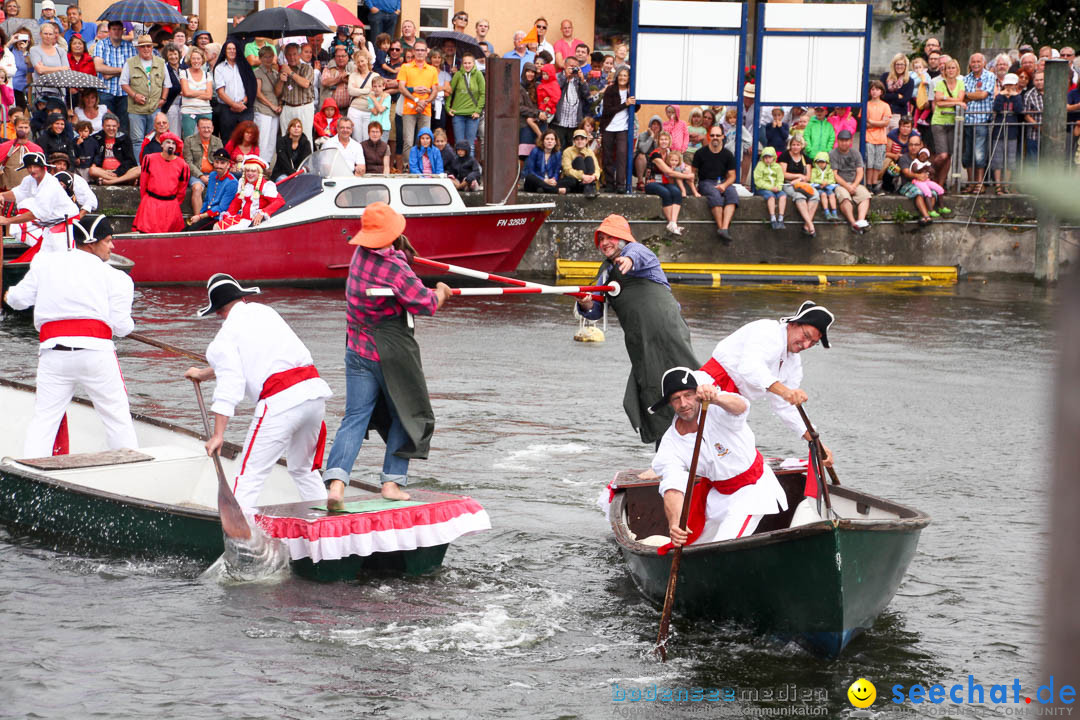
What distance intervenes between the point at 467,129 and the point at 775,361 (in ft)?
51.5

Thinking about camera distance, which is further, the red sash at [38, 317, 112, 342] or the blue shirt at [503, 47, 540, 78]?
the blue shirt at [503, 47, 540, 78]

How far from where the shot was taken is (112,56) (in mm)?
20484

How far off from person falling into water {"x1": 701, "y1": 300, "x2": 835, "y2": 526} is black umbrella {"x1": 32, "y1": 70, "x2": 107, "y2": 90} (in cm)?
1421

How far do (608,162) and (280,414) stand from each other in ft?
54.9

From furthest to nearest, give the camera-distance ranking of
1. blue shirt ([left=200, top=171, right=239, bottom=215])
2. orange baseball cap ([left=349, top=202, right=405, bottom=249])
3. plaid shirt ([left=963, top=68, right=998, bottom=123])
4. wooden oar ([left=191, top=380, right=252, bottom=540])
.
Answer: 1. plaid shirt ([left=963, top=68, right=998, bottom=123])
2. blue shirt ([left=200, top=171, right=239, bottom=215])
3. orange baseball cap ([left=349, top=202, right=405, bottom=249])
4. wooden oar ([left=191, top=380, right=252, bottom=540])

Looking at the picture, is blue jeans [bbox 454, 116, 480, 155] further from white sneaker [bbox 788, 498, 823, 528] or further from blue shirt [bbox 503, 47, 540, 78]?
white sneaker [bbox 788, 498, 823, 528]

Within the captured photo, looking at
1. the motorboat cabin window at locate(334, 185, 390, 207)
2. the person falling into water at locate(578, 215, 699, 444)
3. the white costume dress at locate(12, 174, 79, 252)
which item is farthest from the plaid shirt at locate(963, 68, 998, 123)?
the person falling into water at locate(578, 215, 699, 444)

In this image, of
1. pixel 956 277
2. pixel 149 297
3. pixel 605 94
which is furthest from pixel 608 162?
pixel 149 297

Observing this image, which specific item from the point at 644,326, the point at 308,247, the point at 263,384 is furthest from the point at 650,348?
the point at 308,247

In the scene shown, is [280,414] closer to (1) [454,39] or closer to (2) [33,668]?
(2) [33,668]

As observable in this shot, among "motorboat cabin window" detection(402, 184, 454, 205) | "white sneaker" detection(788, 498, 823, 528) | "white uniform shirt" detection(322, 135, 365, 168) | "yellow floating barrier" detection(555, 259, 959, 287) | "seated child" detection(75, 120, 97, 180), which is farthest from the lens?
"yellow floating barrier" detection(555, 259, 959, 287)

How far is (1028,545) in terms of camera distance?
28.8ft

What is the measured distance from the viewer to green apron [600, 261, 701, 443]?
9.29 m

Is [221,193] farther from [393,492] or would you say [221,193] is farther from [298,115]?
[393,492]
